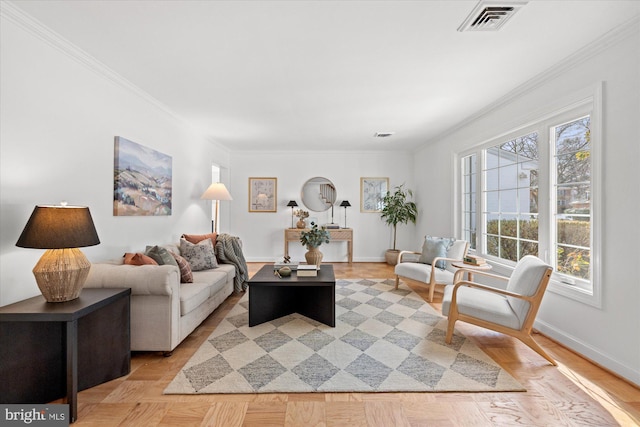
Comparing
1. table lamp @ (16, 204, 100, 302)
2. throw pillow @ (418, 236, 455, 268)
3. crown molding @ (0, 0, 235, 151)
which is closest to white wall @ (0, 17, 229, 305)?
crown molding @ (0, 0, 235, 151)

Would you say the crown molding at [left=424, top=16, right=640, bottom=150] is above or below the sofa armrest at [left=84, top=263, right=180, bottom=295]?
above

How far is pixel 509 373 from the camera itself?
7.03 feet

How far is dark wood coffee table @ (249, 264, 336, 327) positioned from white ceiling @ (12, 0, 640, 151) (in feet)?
6.72

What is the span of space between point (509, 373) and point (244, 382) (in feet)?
6.49

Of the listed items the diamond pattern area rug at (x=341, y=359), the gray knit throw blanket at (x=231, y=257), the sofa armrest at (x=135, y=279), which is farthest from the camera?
the gray knit throw blanket at (x=231, y=257)

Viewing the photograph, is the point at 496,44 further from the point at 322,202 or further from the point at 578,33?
the point at 322,202

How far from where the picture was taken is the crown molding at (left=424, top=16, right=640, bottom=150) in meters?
2.04

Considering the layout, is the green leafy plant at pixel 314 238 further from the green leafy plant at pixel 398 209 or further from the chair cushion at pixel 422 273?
the green leafy plant at pixel 398 209

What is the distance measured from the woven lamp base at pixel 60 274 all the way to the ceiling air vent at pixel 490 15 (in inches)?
122

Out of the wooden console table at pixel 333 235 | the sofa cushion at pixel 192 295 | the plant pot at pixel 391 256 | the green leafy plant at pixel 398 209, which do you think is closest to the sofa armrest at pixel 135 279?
the sofa cushion at pixel 192 295

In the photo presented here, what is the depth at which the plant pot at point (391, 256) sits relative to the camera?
5902 millimetres

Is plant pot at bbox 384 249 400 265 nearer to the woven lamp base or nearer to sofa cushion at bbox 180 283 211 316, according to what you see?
sofa cushion at bbox 180 283 211 316

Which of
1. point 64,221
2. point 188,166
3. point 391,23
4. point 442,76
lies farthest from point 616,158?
point 188,166

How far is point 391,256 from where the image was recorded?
19.7 feet
